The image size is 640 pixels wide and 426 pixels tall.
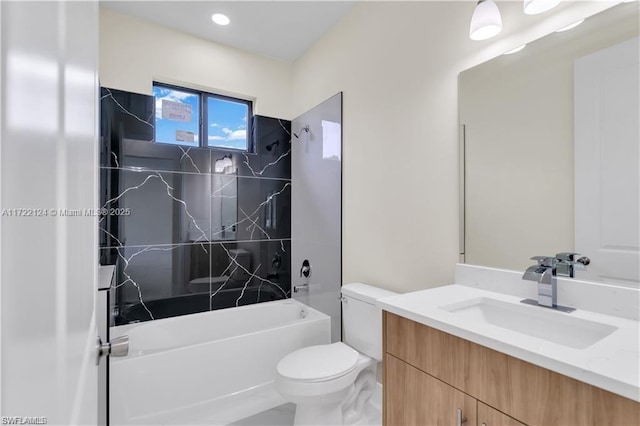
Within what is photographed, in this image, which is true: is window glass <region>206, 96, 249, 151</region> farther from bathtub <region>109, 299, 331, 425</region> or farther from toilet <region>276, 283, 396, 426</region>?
toilet <region>276, 283, 396, 426</region>

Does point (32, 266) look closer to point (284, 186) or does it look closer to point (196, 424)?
point (196, 424)

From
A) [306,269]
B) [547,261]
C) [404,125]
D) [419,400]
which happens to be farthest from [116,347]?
[306,269]

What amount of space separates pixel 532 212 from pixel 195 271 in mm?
2430

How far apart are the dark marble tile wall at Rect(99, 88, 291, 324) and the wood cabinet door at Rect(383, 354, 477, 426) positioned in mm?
1918

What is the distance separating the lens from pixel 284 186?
3.11 meters

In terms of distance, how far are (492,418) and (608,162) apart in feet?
3.12

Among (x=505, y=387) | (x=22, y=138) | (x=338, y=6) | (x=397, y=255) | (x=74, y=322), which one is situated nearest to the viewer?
(x=22, y=138)

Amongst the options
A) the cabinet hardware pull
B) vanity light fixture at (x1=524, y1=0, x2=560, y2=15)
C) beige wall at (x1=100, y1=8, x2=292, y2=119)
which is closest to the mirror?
vanity light fixture at (x1=524, y1=0, x2=560, y2=15)

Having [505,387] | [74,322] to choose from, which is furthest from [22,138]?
[505,387]

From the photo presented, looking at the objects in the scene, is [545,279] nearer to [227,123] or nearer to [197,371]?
[197,371]

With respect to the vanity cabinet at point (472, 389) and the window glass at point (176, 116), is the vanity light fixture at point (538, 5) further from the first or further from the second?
the window glass at point (176, 116)

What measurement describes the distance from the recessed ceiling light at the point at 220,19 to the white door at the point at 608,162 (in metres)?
2.28

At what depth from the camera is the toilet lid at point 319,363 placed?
5.27ft

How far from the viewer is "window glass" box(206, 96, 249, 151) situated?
9.41 ft
